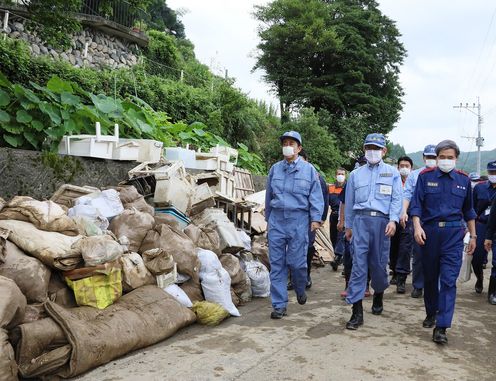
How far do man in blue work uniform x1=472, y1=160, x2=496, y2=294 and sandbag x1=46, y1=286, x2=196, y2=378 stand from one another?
4314 millimetres

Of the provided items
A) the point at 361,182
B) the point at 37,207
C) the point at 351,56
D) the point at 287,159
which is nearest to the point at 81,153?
the point at 37,207

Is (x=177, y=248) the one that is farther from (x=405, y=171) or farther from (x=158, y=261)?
(x=405, y=171)

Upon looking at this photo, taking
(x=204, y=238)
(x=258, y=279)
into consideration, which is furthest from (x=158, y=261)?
(x=258, y=279)

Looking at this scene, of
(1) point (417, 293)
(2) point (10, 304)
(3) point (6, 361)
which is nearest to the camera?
(3) point (6, 361)

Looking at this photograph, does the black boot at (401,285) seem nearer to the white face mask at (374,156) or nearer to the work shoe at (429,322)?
the work shoe at (429,322)

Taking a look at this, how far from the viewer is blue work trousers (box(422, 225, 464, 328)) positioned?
429 cm

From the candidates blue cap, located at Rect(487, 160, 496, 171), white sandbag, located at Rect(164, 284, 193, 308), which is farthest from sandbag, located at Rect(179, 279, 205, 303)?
blue cap, located at Rect(487, 160, 496, 171)

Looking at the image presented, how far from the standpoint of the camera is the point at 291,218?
5242 mm

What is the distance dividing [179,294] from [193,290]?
30cm

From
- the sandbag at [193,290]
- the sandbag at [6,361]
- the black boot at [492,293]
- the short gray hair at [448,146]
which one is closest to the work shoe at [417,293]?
the black boot at [492,293]

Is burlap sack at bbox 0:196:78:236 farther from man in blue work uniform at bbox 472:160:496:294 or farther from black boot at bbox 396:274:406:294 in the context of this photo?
man in blue work uniform at bbox 472:160:496:294

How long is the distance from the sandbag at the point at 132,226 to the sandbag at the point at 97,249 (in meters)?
0.81

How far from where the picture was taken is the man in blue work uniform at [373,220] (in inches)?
191

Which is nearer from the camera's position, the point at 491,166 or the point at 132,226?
the point at 132,226
